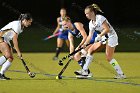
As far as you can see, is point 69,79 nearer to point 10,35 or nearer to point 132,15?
point 10,35

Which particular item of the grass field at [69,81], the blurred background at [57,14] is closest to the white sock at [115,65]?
the grass field at [69,81]

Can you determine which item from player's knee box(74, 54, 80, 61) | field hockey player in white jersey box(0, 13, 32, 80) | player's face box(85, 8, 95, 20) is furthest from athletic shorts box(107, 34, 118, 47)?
field hockey player in white jersey box(0, 13, 32, 80)

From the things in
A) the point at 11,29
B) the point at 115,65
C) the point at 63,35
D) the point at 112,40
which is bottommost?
the point at 115,65

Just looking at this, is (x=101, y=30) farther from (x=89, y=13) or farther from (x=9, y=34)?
(x=9, y=34)

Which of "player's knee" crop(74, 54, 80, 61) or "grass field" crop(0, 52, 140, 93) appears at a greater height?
Answer: "player's knee" crop(74, 54, 80, 61)

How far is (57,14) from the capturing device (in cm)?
2700

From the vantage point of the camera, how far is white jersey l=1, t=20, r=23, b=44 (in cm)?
960

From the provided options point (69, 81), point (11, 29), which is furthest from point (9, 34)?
point (69, 81)

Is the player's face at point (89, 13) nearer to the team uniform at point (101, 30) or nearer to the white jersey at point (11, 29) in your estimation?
the team uniform at point (101, 30)

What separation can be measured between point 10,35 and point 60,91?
2049mm

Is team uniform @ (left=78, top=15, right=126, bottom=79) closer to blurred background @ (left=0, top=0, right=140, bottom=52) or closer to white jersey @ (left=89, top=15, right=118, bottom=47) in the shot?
white jersey @ (left=89, top=15, right=118, bottom=47)

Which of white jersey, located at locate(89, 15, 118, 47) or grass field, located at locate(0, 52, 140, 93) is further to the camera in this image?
white jersey, located at locate(89, 15, 118, 47)

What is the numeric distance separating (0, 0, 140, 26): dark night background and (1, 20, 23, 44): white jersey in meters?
15.1

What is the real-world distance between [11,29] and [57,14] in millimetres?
17335
